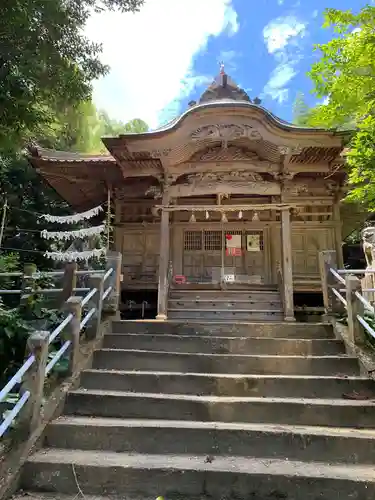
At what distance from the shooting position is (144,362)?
5293 millimetres

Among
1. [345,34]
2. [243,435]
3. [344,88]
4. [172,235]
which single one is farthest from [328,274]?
[172,235]

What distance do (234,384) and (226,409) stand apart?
0.48 metres

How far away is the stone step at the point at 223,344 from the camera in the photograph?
18.3ft

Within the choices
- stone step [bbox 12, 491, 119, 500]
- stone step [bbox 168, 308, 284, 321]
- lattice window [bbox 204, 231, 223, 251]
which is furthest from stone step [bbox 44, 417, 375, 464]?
lattice window [bbox 204, 231, 223, 251]

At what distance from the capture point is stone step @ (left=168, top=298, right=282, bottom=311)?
936 centimetres

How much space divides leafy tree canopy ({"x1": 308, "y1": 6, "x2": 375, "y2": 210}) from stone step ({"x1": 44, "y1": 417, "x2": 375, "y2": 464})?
12.5 feet

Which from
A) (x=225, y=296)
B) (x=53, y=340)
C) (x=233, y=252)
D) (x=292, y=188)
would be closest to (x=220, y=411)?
(x=53, y=340)

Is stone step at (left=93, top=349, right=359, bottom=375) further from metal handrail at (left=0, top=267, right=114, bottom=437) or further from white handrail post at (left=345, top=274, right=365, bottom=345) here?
metal handrail at (left=0, top=267, right=114, bottom=437)

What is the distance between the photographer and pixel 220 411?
422cm

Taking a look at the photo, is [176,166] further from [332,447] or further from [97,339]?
[332,447]

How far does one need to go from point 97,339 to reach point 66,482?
2.45 m

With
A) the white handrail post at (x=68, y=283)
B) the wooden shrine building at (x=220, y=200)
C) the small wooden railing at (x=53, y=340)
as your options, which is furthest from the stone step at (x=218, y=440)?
A: the wooden shrine building at (x=220, y=200)

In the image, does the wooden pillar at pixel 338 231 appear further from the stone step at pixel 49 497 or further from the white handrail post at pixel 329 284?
the stone step at pixel 49 497

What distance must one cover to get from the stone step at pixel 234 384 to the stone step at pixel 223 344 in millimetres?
864
